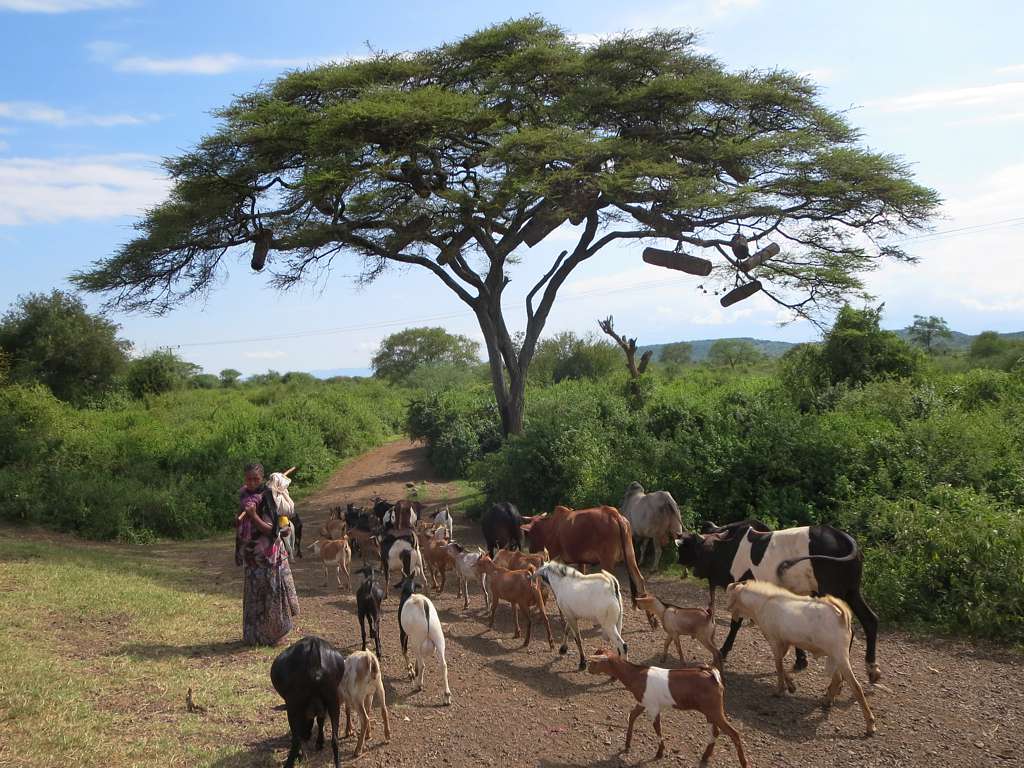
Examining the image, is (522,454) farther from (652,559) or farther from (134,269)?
(134,269)

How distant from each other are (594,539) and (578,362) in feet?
93.5

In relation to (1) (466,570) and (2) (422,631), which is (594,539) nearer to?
(1) (466,570)

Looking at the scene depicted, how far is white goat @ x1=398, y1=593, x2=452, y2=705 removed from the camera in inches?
253

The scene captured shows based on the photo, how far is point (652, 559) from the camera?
37.1 ft

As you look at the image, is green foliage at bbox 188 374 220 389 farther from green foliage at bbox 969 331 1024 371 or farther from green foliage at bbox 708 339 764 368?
green foliage at bbox 969 331 1024 371

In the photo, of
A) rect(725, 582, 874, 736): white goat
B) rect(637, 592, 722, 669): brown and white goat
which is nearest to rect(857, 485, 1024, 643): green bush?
rect(725, 582, 874, 736): white goat

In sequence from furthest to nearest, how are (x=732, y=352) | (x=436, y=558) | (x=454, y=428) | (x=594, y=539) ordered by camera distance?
(x=732, y=352), (x=454, y=428), (x=436, y=558), (x=594, y=539)

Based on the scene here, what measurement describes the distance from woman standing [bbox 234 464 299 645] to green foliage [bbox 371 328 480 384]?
51905 mm

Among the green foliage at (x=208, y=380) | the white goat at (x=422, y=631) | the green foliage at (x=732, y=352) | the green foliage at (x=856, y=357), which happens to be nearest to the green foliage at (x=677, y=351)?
the green foliage at (x=732, y=352)

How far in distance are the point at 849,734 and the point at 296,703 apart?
12.7ft

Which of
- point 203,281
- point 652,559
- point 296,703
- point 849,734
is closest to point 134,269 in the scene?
point 203,281

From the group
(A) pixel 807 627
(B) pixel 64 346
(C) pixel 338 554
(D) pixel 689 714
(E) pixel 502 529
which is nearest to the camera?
(A) pixel 807 627

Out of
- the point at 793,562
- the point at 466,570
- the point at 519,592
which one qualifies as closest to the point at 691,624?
the point at 793,562

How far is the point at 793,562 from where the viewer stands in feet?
22.9
